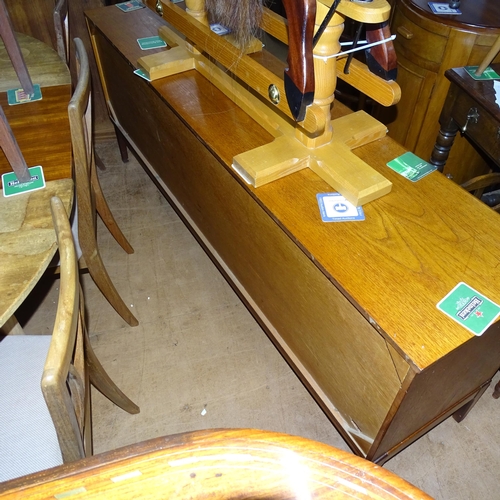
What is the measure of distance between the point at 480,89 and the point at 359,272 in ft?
2.83

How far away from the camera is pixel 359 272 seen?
88cm

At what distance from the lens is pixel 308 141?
1.09m

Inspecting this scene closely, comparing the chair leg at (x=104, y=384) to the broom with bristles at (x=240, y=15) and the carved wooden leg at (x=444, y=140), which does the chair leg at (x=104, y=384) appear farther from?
the carved wooden leg at (x=444, y=140)

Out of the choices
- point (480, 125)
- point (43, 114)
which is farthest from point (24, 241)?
point (480, 125)

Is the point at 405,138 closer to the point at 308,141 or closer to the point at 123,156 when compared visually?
the point at 308,141

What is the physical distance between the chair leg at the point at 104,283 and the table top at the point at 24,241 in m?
0.34

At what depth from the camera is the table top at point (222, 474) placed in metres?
0.49

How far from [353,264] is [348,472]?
46 cm

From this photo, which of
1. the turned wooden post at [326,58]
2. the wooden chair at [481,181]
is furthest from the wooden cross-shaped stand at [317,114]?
the wooden chair at [481,181]

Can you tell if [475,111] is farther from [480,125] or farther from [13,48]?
[13,48]

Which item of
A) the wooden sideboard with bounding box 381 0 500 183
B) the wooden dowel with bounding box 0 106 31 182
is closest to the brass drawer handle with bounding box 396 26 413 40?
the wooden sideboard with bounding box 381 0 500 183

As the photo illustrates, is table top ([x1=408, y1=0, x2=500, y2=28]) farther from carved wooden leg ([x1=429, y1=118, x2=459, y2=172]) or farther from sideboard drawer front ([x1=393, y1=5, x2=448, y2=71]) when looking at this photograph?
carved wooden leg ([x1=429, y1=118, x2=459, y2=172])

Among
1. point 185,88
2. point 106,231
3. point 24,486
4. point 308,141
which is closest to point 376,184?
point 308,141

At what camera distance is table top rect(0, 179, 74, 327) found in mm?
848
